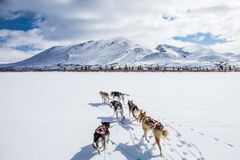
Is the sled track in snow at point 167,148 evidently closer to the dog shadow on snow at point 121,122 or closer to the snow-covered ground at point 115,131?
the snow-covered ground at point 115,131

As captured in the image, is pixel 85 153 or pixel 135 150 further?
pixel 135 150

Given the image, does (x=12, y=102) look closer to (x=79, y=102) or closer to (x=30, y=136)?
(x=79, y=102)

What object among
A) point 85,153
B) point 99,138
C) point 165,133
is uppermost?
point 165,133

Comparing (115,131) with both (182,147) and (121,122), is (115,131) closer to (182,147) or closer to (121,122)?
(121,122)

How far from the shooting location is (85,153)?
7547 millimetres

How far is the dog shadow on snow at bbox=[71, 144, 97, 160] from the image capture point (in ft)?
23.9

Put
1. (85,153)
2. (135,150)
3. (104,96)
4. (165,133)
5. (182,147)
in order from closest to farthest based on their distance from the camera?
(165,133) < (85,153) < (135,150) < (182,147) < (104,96)

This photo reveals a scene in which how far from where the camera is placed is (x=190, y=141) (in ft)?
27.4

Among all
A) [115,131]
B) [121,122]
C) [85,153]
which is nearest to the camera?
[85,153]

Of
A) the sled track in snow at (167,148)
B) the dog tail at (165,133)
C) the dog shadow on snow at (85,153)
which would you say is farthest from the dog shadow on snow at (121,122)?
the dog tail at (165,133)

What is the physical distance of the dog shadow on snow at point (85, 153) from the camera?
7285 millimetres

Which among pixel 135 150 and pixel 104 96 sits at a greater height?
pixel 104 96

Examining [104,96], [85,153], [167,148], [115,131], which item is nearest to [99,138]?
[85,153]

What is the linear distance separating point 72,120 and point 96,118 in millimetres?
1072
